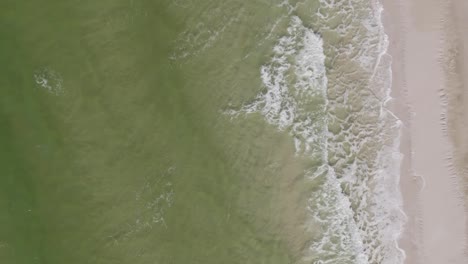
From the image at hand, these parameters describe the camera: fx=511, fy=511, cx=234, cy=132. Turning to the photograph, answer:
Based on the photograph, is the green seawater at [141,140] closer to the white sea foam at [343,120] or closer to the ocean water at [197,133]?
the ocean water at [197,133]

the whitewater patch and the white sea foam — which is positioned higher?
the whitewater patch

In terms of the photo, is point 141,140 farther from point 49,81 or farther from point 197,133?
point 49,81

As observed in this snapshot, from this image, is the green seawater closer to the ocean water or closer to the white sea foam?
the ocean water

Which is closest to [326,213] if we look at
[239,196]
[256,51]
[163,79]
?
[239,196]

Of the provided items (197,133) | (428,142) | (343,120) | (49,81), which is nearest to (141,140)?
(197,133)

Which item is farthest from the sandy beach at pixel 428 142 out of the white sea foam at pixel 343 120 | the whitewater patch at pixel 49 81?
the whitewater patch at pixel 49 81

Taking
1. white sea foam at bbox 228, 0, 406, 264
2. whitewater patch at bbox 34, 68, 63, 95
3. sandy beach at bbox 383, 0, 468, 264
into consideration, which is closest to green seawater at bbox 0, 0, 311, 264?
whitewater patch at bbox 34, 68, 63, 95
